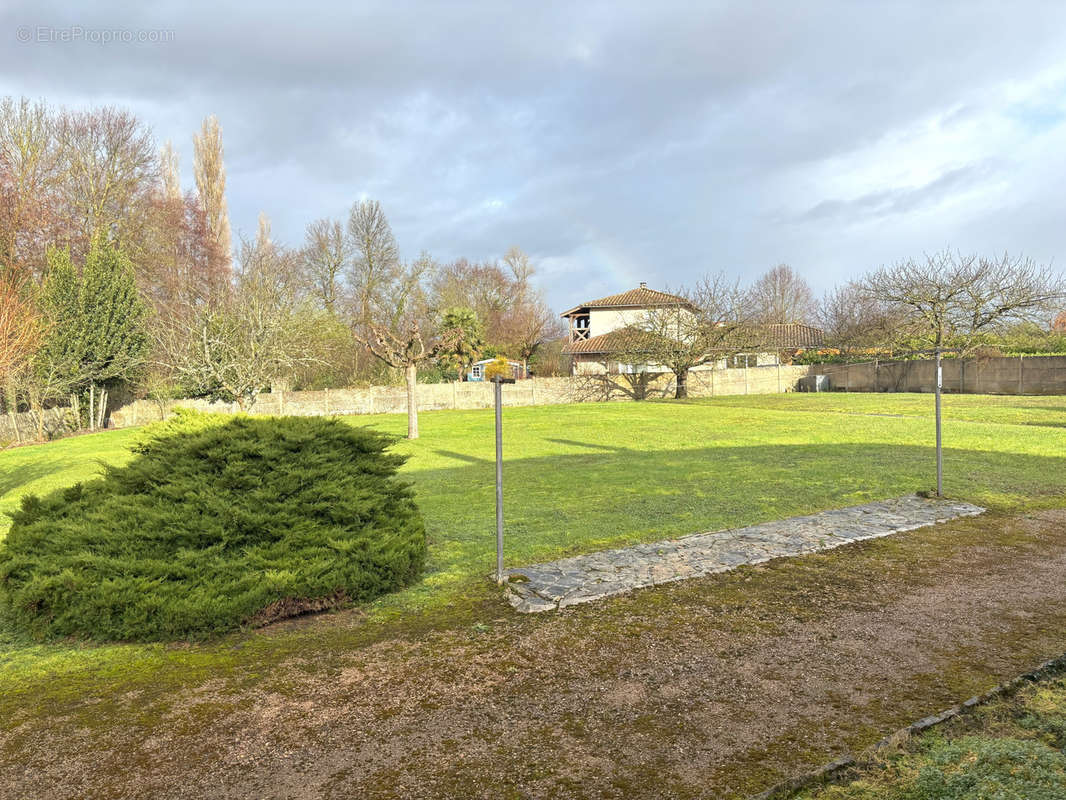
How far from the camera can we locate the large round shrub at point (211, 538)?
13.6 feet

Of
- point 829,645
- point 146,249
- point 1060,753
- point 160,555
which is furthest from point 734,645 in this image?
point 146,249

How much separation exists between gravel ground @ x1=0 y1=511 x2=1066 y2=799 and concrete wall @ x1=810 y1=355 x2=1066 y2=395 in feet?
80.4

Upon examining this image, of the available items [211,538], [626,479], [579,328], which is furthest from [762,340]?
[211,538]

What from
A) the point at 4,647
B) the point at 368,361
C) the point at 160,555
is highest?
the point at 368,361

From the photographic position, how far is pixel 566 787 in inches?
100

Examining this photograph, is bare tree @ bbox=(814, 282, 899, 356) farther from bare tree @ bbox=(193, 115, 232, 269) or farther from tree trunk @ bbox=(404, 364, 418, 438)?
bare tree @ bbox=(193, 115, 232, 269)

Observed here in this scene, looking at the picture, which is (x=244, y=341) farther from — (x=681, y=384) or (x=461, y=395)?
(x=681, y=384)

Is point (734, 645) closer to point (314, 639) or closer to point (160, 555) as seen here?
point (314, 639)

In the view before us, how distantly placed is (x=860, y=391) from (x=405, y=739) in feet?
128

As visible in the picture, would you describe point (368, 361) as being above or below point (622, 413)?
above

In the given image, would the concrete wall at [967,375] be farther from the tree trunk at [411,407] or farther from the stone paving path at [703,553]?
the stone paving path at [703,553]

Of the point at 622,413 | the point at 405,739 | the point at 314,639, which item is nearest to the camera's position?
the point at 405,739

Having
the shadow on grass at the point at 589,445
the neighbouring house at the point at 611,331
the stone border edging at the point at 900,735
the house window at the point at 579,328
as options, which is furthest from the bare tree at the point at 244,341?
the house window at the point at 579,328

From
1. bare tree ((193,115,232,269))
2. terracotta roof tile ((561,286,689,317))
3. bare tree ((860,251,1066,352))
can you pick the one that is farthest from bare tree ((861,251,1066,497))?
bare tree ((193,115,232,269))
